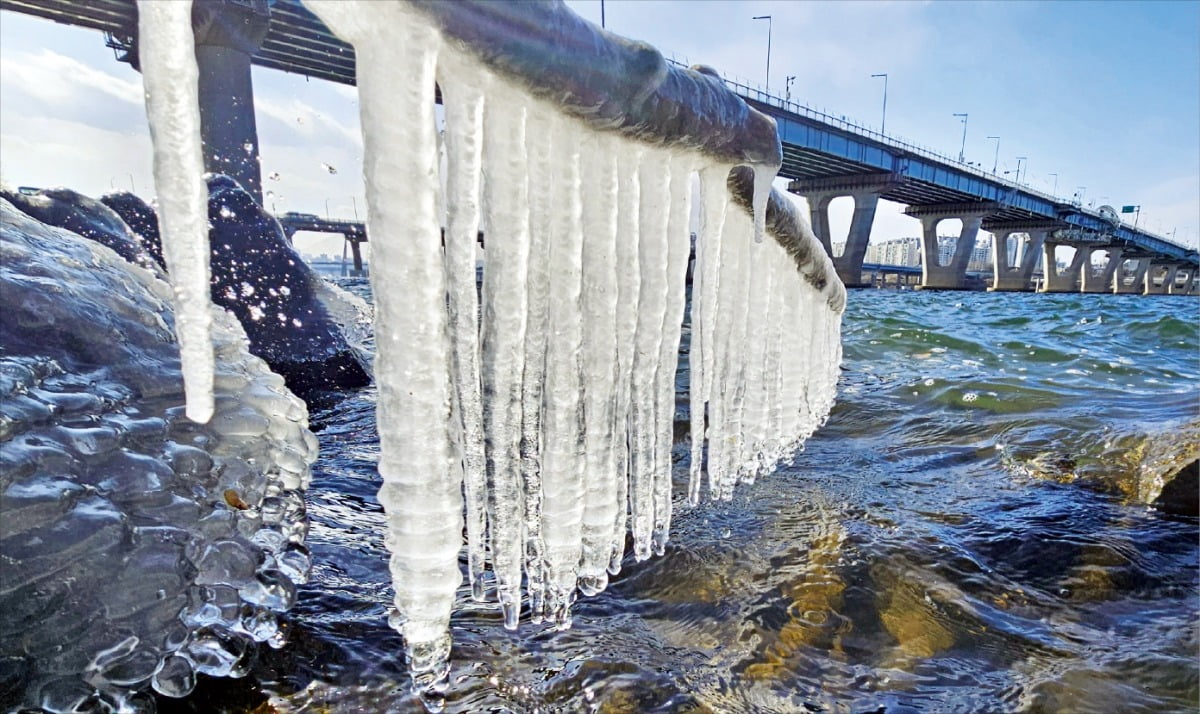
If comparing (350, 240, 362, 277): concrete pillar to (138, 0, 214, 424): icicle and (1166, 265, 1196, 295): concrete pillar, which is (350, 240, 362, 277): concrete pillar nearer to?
(138, 0, 214, 424): icicle

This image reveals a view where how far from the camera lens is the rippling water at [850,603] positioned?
7.33 feet

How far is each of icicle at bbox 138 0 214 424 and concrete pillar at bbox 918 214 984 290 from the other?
62826 mm

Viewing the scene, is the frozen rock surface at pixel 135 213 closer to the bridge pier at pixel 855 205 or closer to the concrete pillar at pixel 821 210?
the bridge pier at pixel 855 205

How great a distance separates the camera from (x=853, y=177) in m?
48.1

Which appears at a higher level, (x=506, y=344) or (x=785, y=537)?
(x=506, y=344)

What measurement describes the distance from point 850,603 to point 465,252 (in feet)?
8.69

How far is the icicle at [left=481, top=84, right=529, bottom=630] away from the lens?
1.40 m

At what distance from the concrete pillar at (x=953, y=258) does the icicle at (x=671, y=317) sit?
2400 inches

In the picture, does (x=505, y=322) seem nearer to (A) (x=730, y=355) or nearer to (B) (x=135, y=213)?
(A) (x=730, y=355)

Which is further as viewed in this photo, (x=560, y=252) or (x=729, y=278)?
(x=729, y=278)

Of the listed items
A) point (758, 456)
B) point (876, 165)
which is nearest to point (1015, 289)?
point (876, 165)

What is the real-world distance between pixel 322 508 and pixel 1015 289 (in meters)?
70.9

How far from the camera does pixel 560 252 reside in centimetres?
167

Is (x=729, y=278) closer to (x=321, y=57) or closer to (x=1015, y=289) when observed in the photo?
(x=321, y=57)
